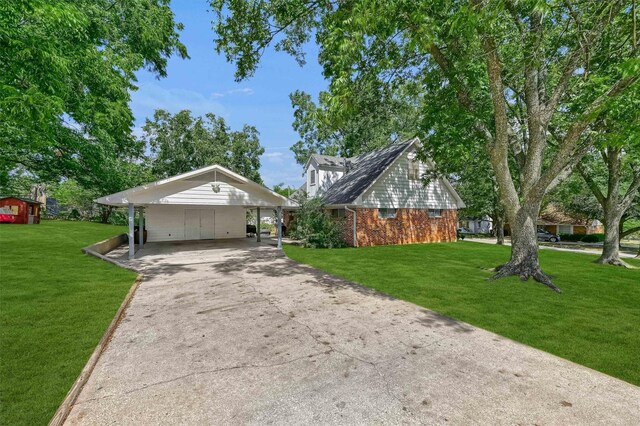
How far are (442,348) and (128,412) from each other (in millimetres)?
4209

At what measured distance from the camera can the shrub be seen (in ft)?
60.1

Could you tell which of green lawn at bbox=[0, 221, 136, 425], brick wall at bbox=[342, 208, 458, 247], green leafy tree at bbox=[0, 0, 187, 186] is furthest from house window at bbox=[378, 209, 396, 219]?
green leafy tree at bbox=[0, 0, 187, 186]

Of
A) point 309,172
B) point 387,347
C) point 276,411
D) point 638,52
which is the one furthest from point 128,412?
point 309,172

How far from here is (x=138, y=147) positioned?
16703 millimetres

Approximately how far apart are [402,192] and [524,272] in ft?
36.7

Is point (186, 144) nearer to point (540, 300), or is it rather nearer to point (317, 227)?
point (317, 227)

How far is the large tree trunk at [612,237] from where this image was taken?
1374 cm

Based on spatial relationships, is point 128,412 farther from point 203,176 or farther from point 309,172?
point 309,172

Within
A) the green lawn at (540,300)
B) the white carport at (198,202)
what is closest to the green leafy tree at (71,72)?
the white carport at (198,202)

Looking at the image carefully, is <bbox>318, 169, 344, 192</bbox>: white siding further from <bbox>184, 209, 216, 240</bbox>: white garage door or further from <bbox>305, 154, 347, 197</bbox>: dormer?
<bbox>184, 209, 216, 240</bbox>: white garage door

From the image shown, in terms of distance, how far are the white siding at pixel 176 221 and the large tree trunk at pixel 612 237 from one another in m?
21.3

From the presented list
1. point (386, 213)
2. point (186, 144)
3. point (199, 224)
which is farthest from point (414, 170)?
point (186, 144)

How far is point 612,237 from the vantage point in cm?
1397

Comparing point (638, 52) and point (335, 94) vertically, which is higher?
point (638, 52)
